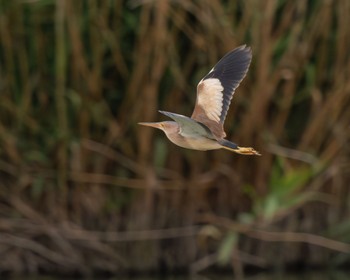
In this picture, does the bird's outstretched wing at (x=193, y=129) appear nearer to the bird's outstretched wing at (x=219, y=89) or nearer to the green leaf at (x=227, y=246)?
the bird's outstretched wing at (x=219, y=89)

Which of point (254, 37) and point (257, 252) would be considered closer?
point (254, 37)

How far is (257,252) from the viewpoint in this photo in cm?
721

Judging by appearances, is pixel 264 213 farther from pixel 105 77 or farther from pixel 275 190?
pixel 105 77

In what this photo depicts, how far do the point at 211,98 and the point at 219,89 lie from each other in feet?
0.17

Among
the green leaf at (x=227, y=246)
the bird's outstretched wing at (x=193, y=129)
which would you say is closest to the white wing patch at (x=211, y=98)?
the bird's outstretched wing at (x=193, y=129)

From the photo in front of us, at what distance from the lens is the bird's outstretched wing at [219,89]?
191 inches

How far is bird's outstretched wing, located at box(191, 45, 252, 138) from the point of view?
484 centimetres

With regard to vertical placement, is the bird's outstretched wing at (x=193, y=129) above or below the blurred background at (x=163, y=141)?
above

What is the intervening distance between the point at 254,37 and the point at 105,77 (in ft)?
2.98

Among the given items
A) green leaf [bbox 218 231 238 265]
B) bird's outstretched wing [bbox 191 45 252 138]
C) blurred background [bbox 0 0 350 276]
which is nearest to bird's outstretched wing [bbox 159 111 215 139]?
bird's outstretched wing [bbox 191 45 252 138]

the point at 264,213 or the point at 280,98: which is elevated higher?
the point at 280,98

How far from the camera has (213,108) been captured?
4859mm

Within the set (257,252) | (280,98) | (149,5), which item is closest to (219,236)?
(257,252)

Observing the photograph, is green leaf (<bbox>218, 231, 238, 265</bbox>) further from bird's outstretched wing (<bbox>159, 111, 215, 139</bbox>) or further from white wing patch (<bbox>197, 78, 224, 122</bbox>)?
bird's outstretched wing (<bbox>159, 111, 215, 139</bbox>)
